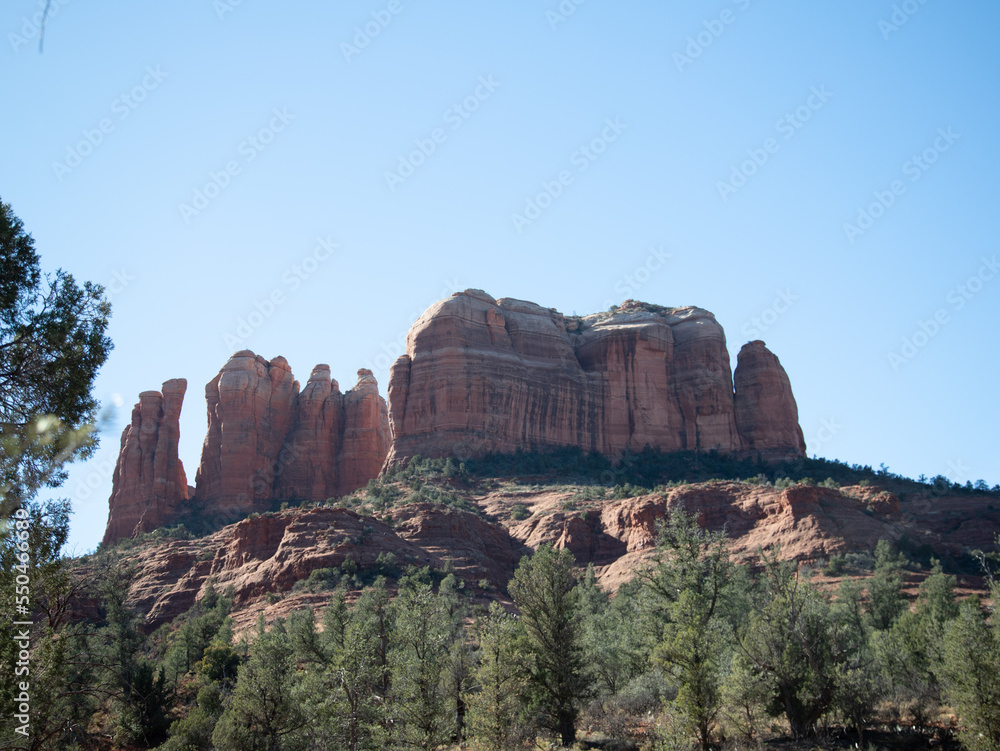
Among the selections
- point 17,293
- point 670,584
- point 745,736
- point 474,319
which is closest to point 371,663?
point 670,584

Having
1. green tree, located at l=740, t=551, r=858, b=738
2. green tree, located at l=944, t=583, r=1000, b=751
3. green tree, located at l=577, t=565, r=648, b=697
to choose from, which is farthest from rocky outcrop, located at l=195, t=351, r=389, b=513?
green tree, located at l=944, t=583, r=1000, b=751

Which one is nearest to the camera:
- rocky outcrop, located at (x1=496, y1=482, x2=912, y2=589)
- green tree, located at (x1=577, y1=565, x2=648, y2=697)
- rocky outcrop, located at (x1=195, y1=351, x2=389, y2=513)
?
green tree, located at (x1=577, y1=565, x2=648, y2=697)

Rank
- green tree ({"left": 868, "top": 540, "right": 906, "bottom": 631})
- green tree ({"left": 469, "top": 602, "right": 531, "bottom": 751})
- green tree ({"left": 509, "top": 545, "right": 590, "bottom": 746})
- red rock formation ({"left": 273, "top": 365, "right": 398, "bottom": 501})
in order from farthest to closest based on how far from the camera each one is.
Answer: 1. red rock formation ({"left": 273, "top": 365, "right": 398, "bottom": 501})
2. green tree ({"left": 868, "top": 540, "right": 906, "bottom": 631})
3. green tree ({"left": 509, "top": 545, "right": 590, "bottom": 746})
4. green tree ({"left": 469, "top": 602, "right": 531, "bottom": 751})

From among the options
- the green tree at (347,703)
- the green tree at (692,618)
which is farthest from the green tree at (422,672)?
the green tree at (692,618)

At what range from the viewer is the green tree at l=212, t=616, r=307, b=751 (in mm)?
28453

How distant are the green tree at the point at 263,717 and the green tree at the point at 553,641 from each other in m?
8.82

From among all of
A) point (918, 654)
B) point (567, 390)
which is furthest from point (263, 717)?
point (567, 390)

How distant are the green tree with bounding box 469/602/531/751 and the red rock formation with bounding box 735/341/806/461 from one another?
6490cm

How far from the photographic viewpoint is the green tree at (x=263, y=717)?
28.5 meters

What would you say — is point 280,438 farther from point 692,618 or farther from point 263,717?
point 692,618

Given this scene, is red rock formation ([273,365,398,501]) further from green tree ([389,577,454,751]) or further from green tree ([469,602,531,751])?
green tree ([469,602,531,751])

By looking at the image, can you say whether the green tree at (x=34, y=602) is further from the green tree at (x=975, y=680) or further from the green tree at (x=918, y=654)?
the green tree at (x=918, y=654)

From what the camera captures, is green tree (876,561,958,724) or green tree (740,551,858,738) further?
green tree (876,561,958,724)

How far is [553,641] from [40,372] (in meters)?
22.7
